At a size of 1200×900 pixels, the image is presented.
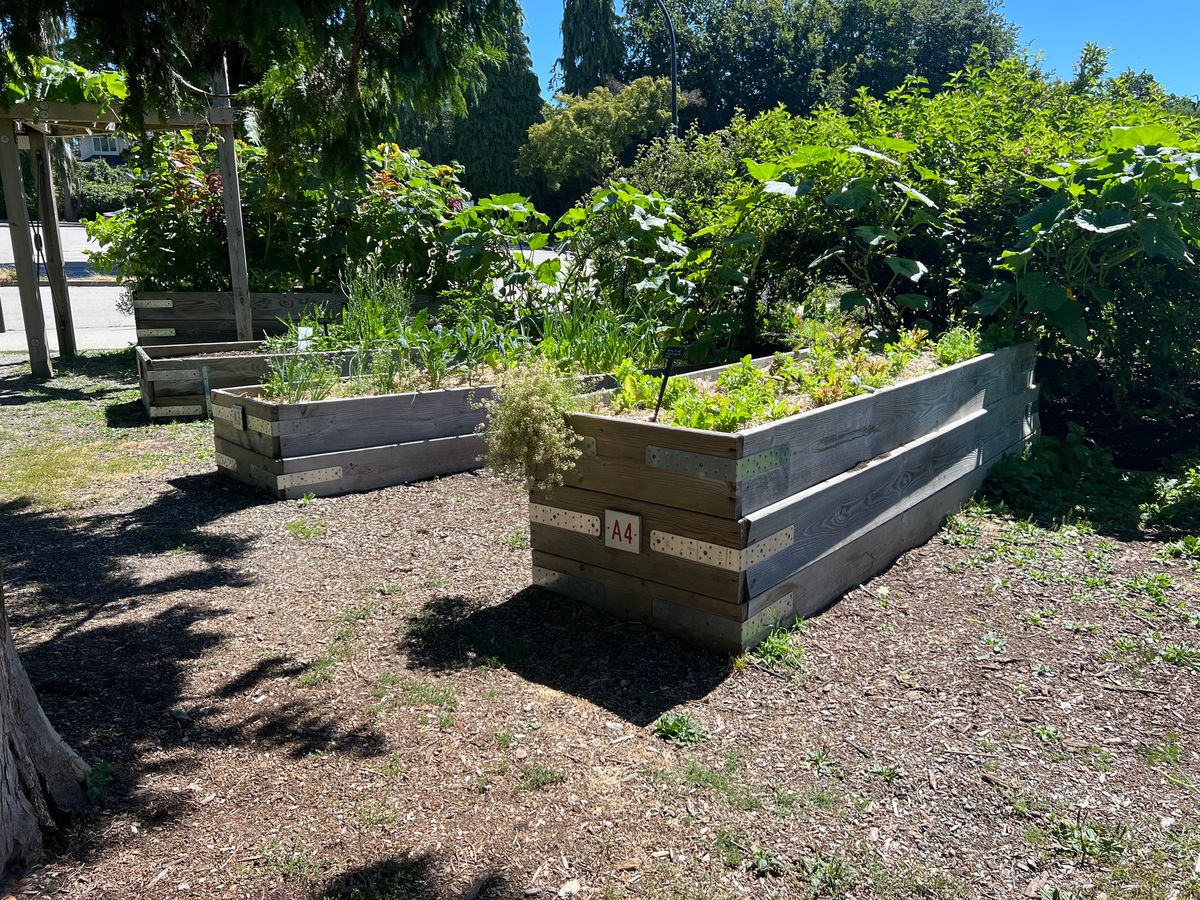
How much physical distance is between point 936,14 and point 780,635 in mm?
44398

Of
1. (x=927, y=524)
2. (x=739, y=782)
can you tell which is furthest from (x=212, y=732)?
(x=927, y=524)

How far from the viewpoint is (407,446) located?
573 cm

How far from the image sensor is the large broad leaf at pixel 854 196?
5895 millimetres

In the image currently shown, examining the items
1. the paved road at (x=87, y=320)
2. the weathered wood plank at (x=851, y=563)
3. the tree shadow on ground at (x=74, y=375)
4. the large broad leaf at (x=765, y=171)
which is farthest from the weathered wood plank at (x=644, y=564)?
the paved road at (x=87, y=320)

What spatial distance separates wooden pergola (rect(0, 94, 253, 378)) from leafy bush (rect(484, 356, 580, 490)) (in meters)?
5.11

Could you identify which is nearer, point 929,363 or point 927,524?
point 927,524

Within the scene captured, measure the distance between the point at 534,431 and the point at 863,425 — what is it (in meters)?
1.56

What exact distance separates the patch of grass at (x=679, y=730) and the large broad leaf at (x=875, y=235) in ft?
13.1

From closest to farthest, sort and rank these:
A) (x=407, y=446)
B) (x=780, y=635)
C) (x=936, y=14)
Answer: (x=780, y=635) → (x=407, y=446) → (x=936, y=14)

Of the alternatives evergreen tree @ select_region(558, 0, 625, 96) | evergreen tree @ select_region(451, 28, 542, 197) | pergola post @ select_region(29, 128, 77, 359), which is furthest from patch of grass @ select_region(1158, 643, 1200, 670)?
evergreen tree @ select_region(558, 0, 625, 96)

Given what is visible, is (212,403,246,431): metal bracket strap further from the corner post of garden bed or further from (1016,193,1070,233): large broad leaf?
(1016,193,1070,233): large broad leaf

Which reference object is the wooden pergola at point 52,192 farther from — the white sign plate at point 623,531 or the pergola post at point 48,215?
the white sign plate at point 623,531

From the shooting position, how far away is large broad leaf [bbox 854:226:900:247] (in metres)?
5.94

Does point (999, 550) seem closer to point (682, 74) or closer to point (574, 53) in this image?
point (682, 74)
